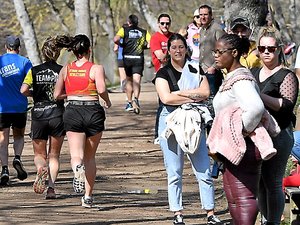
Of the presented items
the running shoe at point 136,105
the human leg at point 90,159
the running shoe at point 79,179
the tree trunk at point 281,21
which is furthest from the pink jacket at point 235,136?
the tree trunk at point 281,21

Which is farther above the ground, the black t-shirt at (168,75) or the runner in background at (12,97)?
the black t-shirt at (168,75)

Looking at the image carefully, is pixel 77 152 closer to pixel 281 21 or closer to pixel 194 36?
pixel 194 36

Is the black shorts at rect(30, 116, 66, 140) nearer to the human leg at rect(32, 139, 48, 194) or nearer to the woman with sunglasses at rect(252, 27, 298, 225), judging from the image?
the human leg at rect(32, 139, 48, 194)

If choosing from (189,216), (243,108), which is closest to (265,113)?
(243,108)

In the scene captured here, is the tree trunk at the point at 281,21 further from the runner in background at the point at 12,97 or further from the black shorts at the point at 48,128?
the black shorts at the point at 48,128

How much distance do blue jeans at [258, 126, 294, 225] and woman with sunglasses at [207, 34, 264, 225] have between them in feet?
1.60

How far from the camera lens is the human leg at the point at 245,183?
8.19 meters

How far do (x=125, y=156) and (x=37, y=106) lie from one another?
4.34 metres

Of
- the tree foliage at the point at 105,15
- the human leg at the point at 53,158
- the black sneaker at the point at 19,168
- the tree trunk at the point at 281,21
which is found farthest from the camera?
the tree foliage at the point at 105,15

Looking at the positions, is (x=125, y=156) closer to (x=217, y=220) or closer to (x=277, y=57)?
(x=217, y=220)

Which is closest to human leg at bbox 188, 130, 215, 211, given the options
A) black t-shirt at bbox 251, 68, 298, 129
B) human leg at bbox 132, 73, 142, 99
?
black t-shirt at bbox 251, 68, 298, 129

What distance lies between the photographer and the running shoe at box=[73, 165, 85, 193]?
11141 millimetres

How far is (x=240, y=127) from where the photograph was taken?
26.6 ft

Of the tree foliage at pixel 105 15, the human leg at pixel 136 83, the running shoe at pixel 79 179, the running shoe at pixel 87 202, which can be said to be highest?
the running shoe at pixel 79 179
